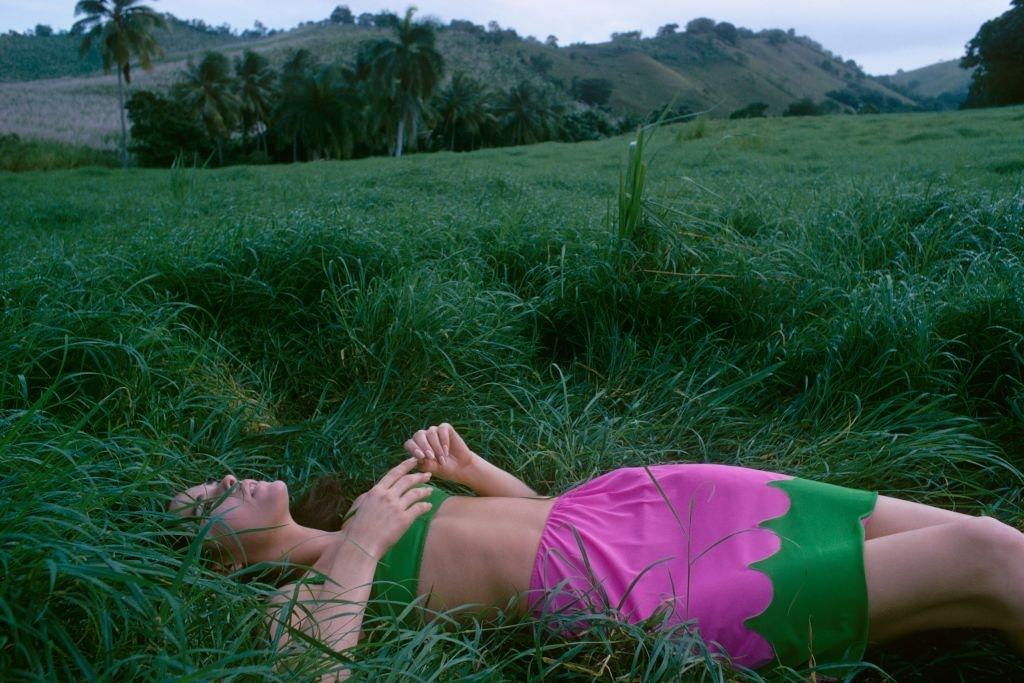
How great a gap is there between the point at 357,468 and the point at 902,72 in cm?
14788

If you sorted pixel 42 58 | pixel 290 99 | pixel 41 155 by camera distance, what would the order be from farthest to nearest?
pixel 42 58 → pixel 290 99 → pixel 41 155

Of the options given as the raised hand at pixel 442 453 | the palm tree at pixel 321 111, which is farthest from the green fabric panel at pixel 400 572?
the palm tree at pixel 321 111

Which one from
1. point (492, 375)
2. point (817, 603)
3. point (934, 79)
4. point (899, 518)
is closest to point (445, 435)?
point (492, 375)

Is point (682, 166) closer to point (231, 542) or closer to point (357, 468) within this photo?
point (357, 468)

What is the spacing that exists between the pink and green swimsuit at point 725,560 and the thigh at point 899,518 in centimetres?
5

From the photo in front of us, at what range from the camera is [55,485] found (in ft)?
5.34

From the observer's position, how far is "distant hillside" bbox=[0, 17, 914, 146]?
40594 mm

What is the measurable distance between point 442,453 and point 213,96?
132ft

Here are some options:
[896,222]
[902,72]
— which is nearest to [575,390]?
[896,222]

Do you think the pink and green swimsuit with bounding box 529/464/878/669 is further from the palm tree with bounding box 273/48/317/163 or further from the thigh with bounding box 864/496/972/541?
the palm tree with bounding box 273/48/317/163

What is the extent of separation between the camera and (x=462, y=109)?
44438mm

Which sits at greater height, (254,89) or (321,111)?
(254,89)

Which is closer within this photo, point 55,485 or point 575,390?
point 55,485

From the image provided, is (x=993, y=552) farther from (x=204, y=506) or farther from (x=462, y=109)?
(x=462, y=109)
